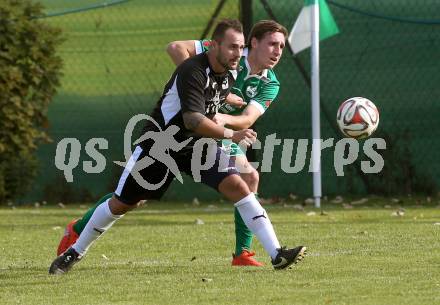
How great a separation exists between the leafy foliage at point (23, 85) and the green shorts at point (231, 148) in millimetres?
5699

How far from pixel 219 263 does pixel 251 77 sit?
1281 mm

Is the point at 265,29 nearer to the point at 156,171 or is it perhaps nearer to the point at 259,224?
the point at 156,171

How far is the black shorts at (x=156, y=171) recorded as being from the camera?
22.7 feet

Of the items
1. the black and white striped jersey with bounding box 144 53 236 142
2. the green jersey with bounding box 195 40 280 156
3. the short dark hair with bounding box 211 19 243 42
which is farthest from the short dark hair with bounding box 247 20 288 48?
the short dark hair with bounding box 211 19 243 42

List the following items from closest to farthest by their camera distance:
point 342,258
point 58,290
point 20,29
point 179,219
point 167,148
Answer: point 58,290
point 167,148
point 342,258
point 179,219
point 20,29

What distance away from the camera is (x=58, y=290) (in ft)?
20.5

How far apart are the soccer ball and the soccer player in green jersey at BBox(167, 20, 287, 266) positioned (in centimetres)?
130

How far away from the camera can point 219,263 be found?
24.8 feet

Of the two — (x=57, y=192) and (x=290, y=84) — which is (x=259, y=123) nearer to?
(x=290, y=84)

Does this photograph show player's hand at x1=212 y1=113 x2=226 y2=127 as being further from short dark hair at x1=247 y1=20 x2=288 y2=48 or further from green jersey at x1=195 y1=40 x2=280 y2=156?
short dark hair at x1=247 y1=20 x2=288 y2=48

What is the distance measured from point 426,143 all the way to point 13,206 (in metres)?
5.00

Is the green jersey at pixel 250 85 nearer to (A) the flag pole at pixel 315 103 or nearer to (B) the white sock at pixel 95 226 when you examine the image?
(B) the white sock at pixel 95 226

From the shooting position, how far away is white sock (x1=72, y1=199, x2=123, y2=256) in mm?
7191

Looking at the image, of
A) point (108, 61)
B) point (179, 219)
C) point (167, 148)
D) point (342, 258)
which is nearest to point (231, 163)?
point (167, 148)
